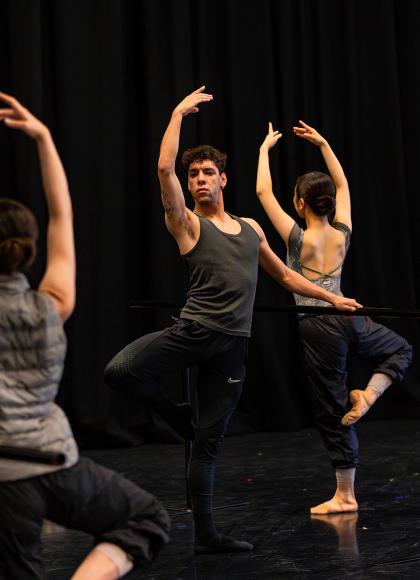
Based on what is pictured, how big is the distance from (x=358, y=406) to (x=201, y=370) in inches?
31.9

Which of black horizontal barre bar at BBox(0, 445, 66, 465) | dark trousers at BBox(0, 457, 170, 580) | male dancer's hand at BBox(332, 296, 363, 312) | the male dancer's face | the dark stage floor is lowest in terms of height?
the dark stage floor

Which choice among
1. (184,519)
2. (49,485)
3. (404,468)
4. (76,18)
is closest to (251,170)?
(76,18)

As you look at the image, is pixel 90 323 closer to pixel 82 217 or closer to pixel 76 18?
pixel 82 217

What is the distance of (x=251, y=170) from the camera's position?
6.85 meters

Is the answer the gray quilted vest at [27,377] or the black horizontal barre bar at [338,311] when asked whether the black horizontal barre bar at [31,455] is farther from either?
the black horizontal barre bar at [338,311]

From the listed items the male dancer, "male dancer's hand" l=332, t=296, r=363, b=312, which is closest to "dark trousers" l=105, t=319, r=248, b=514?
the male dancer

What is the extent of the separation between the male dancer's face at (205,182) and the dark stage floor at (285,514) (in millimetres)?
1338

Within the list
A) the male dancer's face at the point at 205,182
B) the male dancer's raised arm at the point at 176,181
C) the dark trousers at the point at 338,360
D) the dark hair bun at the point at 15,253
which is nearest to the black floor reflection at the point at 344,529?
the dark trousers at the point at 338,360

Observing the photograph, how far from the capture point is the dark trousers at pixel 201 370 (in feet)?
11.9

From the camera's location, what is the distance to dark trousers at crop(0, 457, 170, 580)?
2189 millimetres

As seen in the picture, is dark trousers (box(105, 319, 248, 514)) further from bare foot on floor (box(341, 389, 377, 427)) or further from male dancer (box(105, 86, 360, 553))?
bare foot on floor (box(341, 389, 377, 427))

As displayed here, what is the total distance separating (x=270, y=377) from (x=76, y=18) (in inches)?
106

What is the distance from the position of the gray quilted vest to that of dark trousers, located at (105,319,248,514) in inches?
55.2

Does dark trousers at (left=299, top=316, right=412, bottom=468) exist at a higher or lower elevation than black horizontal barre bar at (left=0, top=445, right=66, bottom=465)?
lower
